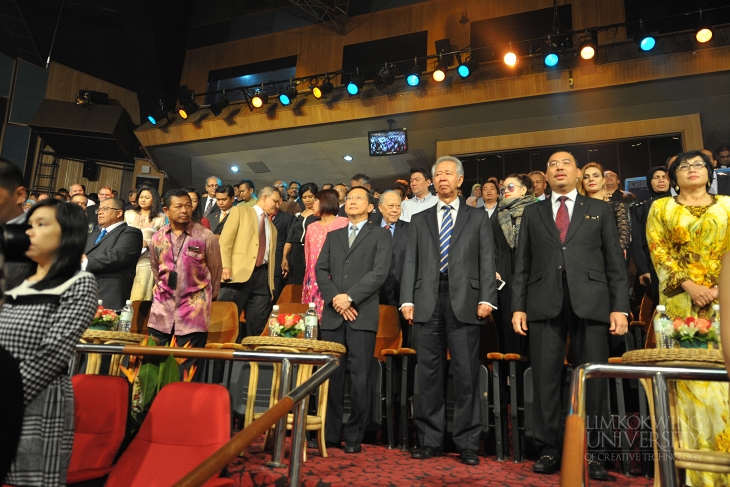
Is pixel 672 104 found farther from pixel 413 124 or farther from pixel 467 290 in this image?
pixel 467 290

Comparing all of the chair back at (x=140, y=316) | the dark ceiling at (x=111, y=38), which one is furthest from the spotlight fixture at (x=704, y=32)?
the dark ceiling at (x=111, y=38)

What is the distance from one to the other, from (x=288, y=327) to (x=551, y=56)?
6.16 meters

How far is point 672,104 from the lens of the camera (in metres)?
8.11

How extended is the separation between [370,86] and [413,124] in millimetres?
884

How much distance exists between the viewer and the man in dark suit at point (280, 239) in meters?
5.89

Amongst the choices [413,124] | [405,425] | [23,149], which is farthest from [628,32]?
[23,149]

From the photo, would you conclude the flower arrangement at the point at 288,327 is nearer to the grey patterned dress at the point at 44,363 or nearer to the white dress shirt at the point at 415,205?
the grey patterned dress at the point at 44,363

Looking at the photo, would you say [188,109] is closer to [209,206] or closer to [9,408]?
[209,206]

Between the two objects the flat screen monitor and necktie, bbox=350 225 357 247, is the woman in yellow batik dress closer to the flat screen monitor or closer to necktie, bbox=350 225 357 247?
necktie, bbox=350 225 357 247

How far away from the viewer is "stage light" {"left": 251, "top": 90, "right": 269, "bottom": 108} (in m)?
9.78

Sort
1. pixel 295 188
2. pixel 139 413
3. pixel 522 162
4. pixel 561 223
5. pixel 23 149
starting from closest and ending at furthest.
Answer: pixel 139 413, pixel 561 223, pixel 295 188, pixel 522 162, pixel 23 149

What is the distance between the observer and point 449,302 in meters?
3.11

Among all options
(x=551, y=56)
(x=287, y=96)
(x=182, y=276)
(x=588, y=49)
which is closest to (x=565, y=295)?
(x=182, y=276)

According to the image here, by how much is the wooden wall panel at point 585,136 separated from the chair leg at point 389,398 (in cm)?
637
